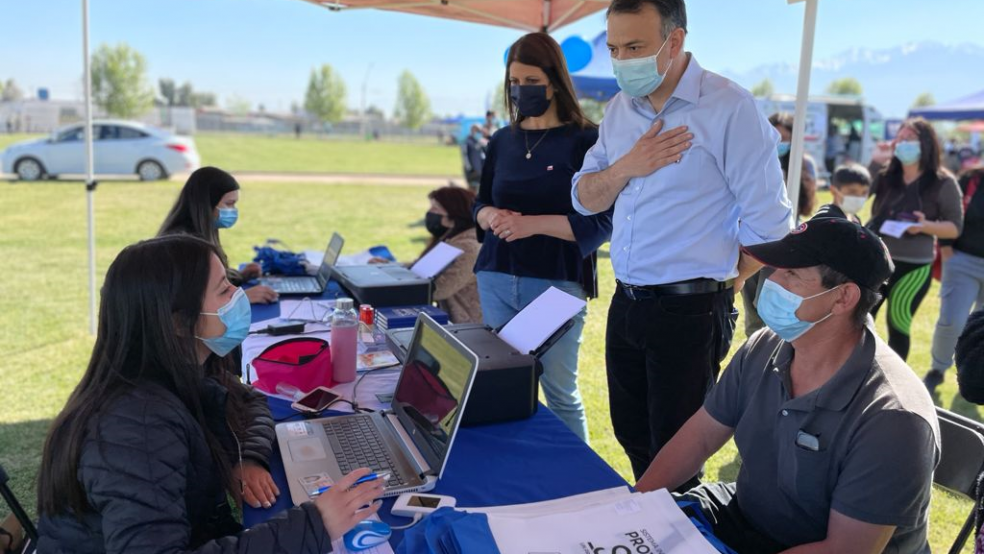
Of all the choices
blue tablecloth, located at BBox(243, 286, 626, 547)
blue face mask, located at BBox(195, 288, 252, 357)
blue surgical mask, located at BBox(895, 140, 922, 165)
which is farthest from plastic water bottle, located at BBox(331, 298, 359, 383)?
blue surgical mask, located at BBox(895, 140, 922, 165)

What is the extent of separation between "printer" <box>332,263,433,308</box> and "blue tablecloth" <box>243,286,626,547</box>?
1.13m

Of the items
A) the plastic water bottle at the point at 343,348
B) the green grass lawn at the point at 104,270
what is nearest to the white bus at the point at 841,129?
the green grass lawn at the point at 104,270

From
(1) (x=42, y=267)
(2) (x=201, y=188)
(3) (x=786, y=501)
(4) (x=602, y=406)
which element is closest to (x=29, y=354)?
(2) (x=201, y=188)

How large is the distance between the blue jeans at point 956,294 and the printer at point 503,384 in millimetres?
3418

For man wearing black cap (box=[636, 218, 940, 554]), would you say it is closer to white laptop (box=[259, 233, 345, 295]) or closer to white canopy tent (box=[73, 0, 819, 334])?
white laptop (box=[259, 233, 345, 295])

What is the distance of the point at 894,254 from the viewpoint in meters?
4.04

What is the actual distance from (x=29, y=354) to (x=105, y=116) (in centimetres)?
3905

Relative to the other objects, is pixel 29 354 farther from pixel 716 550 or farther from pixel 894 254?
pixel 894 254

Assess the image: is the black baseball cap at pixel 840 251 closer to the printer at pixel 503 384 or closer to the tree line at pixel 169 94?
the printer at pixel 503 384

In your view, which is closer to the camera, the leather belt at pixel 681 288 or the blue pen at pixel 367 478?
the blue pen at pixel 367 478

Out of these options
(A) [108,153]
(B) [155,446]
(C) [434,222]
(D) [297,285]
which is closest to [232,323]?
(B) [155,446]

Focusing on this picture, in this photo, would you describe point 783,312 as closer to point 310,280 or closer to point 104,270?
point 310,280

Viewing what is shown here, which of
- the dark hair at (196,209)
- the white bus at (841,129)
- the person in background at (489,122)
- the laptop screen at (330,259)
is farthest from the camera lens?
the white bus at (841,129)

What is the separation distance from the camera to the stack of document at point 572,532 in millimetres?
1141
